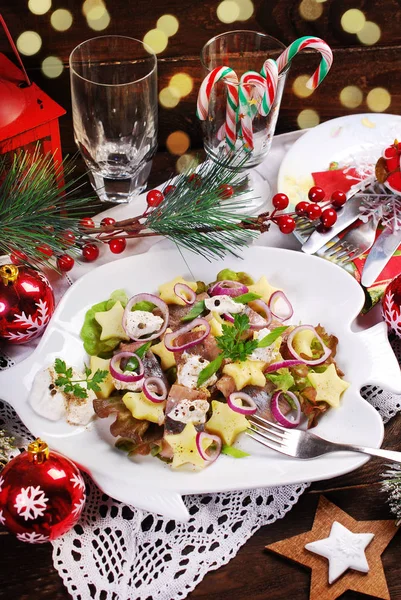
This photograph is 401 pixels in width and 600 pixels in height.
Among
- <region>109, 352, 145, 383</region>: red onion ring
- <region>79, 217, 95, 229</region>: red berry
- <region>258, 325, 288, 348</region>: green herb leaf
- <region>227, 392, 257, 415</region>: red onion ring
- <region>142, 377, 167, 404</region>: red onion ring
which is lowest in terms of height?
<region>227, 392, 257, 415</region>: red onion ring

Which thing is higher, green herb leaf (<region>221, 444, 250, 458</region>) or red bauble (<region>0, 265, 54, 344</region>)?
red bauble (<region>0, 265, 54, 344</region>)

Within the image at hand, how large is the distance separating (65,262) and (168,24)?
965 mm

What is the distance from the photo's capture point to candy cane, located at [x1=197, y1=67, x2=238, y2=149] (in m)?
1.96

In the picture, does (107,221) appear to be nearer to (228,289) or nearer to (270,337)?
(228,289)

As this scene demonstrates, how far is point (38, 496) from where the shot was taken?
1.50m

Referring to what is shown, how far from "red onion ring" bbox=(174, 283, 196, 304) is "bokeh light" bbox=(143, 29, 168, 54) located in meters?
1.00

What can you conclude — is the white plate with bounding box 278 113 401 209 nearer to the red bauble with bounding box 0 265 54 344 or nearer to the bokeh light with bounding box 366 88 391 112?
the bokeh light with bounding box 366 88 391 112

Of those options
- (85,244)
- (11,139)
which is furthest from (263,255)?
(11,139)

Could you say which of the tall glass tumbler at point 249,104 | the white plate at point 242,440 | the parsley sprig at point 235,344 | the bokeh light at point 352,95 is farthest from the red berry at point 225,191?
the bokeh light at point 352,95

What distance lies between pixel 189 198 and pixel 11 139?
484mm

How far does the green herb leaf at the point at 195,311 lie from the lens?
184 cm

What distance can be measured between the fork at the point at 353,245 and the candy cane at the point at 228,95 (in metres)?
0.39

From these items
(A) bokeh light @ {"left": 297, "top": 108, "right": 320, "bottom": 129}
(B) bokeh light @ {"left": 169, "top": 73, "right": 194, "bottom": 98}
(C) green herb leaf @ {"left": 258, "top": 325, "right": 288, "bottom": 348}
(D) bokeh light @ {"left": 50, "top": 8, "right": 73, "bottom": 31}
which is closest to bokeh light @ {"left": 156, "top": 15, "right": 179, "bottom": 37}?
(B) bokeh light @ {"left": 169, "top": 73, "right": 194, "bottom": 98}

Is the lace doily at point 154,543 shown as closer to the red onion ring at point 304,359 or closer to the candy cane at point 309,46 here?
the red onion ring at point 304,359
